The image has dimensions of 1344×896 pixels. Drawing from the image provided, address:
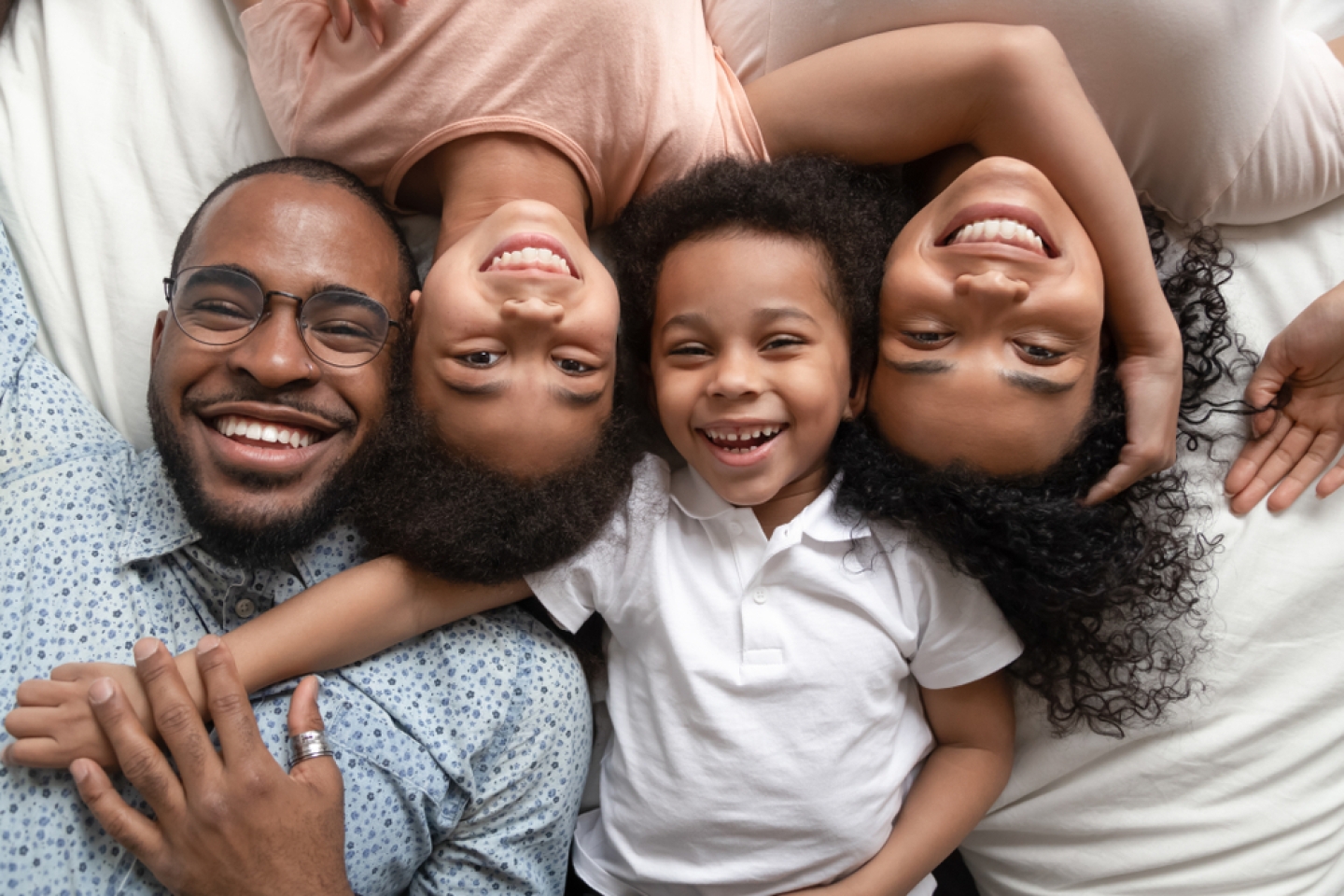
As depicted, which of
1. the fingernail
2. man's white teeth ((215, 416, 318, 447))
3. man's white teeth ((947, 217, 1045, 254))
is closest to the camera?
the fingernail

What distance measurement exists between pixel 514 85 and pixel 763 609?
1.06 meters

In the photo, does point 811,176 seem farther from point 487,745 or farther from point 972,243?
point 487,745

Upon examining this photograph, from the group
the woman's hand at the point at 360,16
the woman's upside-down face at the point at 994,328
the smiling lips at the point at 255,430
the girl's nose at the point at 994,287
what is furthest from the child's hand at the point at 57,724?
the girl's nose at the point at 994,287

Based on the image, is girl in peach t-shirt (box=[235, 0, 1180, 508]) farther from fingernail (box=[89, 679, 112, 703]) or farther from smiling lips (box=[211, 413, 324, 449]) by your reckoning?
fingernail (box=[89, 679, 112, 703])

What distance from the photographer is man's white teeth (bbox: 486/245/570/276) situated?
1438 mm

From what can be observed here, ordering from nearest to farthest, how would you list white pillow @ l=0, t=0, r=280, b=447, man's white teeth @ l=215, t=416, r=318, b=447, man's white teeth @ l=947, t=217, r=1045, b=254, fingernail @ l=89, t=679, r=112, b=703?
fingernail @ l=89, t=679, r=112, b=703 → man's white teeth @ l=947, t=217, r=1045, b=254 → man's white teeth @ l=215, t=416, r=318, b=447 → white pillow @ l=0, t=0, r=280, b=447

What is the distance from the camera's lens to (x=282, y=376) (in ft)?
4.77

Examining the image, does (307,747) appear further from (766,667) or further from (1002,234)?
(1002,234)

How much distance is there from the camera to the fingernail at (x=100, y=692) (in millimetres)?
1296

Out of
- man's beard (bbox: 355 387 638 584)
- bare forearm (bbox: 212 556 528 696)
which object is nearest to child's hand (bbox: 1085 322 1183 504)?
man's beard (bbox: 355 387 638 584)

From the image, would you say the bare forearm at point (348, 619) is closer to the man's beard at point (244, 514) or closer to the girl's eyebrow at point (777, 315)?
the man's beard at point (244, 514)

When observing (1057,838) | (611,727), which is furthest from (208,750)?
(1057,838)

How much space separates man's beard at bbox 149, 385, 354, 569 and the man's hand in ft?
0.63

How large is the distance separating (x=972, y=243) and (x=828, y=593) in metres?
0.63
